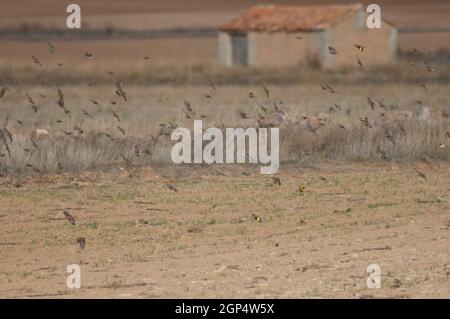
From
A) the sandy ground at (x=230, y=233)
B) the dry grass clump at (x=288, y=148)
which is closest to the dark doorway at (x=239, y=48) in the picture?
the dry grass clump at (x=288, y=148)

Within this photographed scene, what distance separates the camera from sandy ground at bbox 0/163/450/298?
10039mm

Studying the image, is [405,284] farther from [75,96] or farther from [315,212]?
[75,96]

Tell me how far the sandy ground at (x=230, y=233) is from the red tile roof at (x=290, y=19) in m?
35.5

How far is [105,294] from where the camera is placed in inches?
378

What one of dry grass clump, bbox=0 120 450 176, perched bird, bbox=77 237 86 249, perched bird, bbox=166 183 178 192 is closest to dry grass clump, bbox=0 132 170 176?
dry grass clump, bbox=0 120 450 176

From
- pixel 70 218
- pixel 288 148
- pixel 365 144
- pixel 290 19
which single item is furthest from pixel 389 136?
pixel 290 19

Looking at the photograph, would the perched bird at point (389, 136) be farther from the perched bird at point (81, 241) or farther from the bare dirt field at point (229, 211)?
the perched bird at point (81, 241)

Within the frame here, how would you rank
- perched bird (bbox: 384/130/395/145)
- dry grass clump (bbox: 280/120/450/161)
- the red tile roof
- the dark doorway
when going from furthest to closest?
1. the dark doorway
2. the red tile roof
3. dry grass clump (bbox: 280/120/450/161)
4. perched bird (bbox: 384/130/395/145)

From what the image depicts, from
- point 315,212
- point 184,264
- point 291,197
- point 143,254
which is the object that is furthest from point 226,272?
point 291,197

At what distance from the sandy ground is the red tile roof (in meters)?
35.5

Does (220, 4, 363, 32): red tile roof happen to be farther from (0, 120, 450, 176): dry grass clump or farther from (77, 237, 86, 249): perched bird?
(77, 237, 86, 249): perched bird

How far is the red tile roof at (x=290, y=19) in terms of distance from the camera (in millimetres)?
52906

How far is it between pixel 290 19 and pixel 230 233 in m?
41.9

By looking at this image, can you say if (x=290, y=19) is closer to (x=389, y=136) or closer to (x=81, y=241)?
(x=389, y=136)
